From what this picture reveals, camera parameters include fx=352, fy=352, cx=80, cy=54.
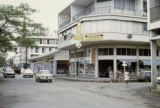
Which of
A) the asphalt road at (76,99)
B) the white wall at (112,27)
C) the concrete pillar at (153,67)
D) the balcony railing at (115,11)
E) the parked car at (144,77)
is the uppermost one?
the balcony railing at (115,11)

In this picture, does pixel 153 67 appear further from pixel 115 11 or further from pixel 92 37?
pixel 115 11

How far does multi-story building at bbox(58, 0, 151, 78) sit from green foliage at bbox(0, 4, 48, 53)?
7.14 metres

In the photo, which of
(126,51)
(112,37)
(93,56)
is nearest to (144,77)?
(126,51)

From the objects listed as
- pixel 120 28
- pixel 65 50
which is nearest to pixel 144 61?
pixel 120 28

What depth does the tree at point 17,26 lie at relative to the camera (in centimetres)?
4775

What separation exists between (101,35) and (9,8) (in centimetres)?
1349

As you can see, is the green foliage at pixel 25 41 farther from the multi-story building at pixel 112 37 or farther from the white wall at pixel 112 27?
the white wall at pixel 112 27

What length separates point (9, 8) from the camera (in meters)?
47.9

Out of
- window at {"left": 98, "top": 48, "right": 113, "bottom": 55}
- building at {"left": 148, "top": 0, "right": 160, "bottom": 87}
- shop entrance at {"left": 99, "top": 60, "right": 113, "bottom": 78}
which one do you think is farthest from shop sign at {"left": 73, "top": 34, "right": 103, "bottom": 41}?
building at {"left": 148, "top": 0, "right": 160, "bottom": 87}

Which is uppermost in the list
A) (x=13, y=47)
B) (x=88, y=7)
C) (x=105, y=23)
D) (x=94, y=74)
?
(x=88, y=7)

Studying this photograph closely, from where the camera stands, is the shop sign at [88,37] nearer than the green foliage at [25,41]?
No

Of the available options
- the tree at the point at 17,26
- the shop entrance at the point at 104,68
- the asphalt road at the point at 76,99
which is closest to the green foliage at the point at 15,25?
the tree at the point at 17,26

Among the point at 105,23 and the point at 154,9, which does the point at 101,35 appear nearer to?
the point at 105,23

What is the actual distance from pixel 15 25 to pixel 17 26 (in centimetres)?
49
